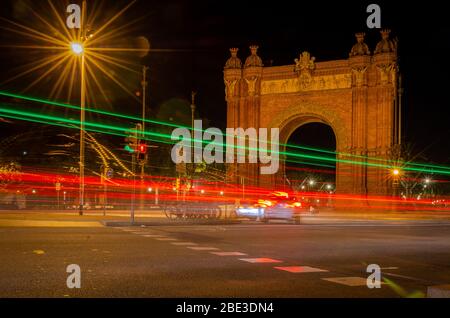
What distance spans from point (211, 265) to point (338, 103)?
50.0m

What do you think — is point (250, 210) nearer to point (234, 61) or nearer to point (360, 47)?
point (360, 47)

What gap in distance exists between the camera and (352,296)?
9.09 m

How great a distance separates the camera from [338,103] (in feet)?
198

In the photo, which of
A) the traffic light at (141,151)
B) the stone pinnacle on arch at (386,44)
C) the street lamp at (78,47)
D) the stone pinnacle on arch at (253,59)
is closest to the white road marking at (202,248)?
the traffic light at (141,151)

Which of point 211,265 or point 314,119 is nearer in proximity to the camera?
point 211,265

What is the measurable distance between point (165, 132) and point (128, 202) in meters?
10.4

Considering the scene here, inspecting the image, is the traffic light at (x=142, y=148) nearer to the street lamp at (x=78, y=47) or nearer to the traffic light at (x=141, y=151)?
the traffic light at (x=141, y=151)

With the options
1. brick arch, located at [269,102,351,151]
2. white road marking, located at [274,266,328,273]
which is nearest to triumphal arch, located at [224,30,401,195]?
brick arch, located at [269,102,351,151]

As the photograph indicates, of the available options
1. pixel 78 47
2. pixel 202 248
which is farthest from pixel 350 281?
pixel 78 47

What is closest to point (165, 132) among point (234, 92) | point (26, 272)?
point (234, 92)

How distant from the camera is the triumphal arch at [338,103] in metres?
57.9
